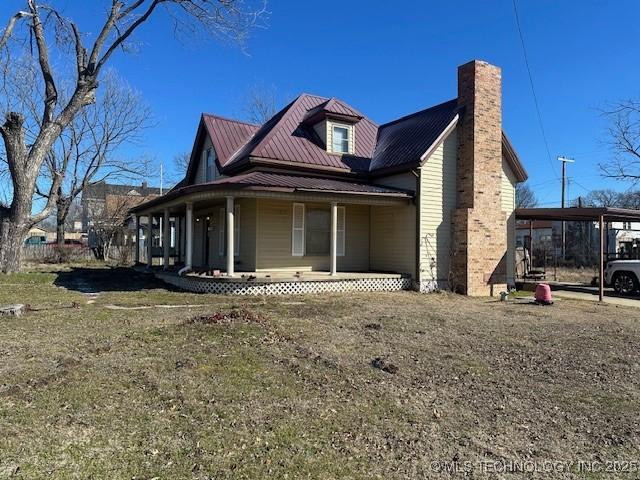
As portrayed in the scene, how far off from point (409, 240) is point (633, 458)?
12.0m

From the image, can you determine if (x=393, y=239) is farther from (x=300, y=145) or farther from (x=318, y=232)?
(x=300, y=145)

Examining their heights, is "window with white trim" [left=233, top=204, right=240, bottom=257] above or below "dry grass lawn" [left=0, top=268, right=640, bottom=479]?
above

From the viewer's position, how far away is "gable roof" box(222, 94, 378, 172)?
1631 cm

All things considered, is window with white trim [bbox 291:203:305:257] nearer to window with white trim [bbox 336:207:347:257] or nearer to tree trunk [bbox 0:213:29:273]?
window with white trim [bbox 336:207:347:257]

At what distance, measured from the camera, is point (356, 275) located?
49.8 feet

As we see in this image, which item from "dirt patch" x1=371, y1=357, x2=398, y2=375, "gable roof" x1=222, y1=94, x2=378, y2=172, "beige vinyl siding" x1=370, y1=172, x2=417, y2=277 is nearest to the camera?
"dirt patch" x1=371, y1=357, x2=398, y2=375

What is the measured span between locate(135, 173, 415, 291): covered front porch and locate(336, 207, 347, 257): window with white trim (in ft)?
0.11

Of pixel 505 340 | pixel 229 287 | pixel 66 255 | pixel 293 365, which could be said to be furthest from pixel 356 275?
pixel 66 255

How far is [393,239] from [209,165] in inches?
339

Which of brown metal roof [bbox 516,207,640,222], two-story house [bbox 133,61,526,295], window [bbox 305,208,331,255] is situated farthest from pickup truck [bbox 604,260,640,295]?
window [bbox 305,208,331,255]

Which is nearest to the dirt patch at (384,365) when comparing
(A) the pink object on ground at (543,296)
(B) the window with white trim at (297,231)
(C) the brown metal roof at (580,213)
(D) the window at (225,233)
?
(A) the pink object on ground at (543,296)

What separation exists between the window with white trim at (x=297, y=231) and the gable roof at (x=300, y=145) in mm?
1629

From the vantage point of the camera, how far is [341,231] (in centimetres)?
1688

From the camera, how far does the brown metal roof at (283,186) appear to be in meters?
13.0
